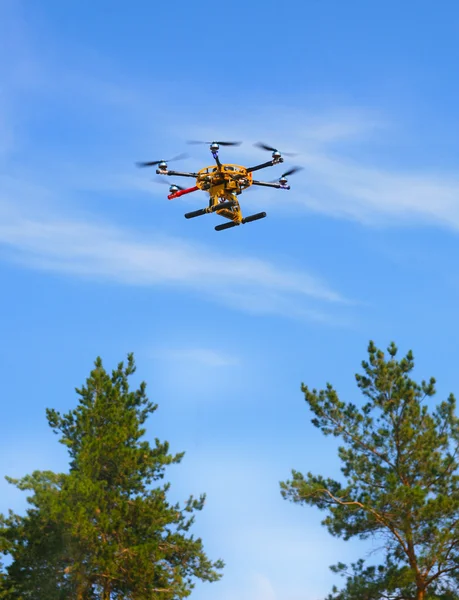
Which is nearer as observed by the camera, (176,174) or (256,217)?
(256,217)

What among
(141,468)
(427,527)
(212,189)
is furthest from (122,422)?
(427,527)

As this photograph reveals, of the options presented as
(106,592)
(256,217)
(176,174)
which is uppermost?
(176,174)

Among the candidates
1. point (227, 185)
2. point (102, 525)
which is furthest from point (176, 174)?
point (102, 525)

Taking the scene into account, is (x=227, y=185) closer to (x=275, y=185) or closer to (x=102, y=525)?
(x=275, y=185)

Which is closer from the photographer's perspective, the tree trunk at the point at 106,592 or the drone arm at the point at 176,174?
the tree trunk at the point at 106,592

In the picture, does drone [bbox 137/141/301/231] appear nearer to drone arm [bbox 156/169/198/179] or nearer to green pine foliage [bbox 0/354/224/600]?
drone arm [bbox 156/169/198/179]

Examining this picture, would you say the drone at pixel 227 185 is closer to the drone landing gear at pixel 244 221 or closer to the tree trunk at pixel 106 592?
the drone landing gear at pixel 244 221

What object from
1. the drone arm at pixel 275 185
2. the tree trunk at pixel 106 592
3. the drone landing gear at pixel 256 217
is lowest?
the tree trunk at pixel 106 592

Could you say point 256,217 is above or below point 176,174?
below

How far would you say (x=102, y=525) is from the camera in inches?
1539

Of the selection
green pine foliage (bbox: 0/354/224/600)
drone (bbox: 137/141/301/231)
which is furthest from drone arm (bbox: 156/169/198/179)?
green pine foliage (bbox: 0/354/224/600)

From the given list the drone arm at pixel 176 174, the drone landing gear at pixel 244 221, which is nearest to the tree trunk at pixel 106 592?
the drone landing gear at pixel 244 221

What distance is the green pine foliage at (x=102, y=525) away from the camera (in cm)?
3909

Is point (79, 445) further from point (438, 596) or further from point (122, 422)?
point (438, 596)
